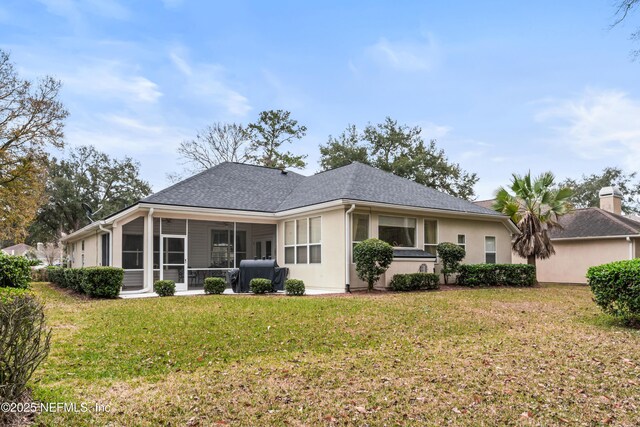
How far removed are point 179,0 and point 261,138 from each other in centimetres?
2652

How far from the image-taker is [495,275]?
1717 cm

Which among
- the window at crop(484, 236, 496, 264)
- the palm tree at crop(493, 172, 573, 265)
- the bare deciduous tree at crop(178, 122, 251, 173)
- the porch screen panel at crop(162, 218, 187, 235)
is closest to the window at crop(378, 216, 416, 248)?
the window at crop(484, 236, 496, 264)

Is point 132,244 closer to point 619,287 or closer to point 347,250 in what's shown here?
point 347,250

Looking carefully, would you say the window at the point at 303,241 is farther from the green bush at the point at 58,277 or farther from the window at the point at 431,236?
the green bush at the point at 58,277

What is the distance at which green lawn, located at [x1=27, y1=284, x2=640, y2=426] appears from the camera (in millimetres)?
4266

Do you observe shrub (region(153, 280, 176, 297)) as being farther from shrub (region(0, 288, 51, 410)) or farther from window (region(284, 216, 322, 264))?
shrub (region(0, 288, 51, 410))

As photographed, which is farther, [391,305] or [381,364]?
[391,305]

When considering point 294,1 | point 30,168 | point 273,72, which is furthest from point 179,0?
point 30,168

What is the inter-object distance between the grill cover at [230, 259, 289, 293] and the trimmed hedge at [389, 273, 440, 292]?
12.7ft

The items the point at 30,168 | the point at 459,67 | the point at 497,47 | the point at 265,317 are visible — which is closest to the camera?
the point at 265,317

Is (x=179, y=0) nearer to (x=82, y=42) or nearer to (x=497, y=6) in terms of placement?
(x=82, y=42)

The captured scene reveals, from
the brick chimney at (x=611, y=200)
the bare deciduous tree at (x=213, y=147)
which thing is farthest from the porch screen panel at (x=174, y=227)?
the brick chimney at (x=611, y=200)

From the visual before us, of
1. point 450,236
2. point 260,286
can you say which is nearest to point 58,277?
point 260,286

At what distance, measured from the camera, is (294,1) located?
12.1 metres
